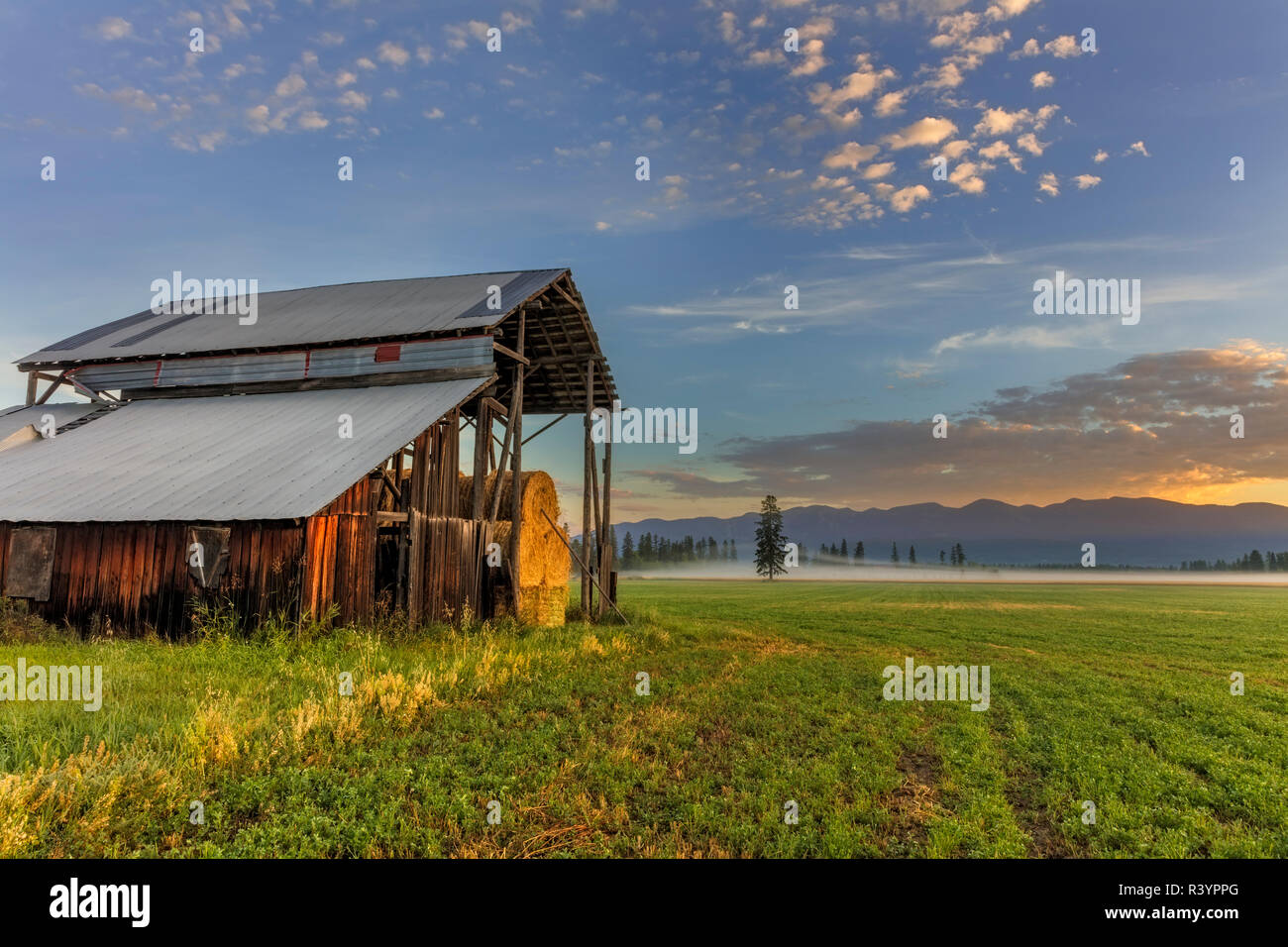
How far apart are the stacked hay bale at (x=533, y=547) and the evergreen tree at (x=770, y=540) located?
71.1 metres

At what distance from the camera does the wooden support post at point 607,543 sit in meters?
24.4

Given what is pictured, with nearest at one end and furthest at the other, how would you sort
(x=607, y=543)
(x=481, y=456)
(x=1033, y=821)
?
(x=1033, y=821) < (x=481, y=456) < (x=607, y=543)

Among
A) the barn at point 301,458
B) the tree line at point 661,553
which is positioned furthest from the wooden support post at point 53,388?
Answer: the tree line at point 661,553

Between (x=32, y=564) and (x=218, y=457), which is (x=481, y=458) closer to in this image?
(x=218, y=457)

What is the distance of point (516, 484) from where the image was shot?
20875mm

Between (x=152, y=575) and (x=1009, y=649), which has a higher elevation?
(x=152, y=575)

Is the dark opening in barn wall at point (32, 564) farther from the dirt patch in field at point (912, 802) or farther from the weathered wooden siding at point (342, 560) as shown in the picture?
the dirt patch in field at point (912, 802)

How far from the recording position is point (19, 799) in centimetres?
601

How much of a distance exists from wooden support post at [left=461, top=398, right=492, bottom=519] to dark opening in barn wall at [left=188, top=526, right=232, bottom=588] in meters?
6.45

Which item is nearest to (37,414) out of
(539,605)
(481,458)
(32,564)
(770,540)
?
(32,564)

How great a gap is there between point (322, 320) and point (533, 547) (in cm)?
1300

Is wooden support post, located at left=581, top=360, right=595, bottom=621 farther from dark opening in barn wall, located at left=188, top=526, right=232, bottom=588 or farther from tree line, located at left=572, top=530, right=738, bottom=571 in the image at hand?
tree line, located at left=572, top=530, right=738, bottom=571

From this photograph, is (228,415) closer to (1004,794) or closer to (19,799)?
(19,799)
